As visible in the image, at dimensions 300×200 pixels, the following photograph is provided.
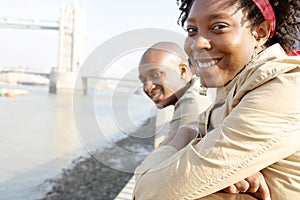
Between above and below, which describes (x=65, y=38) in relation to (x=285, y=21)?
below

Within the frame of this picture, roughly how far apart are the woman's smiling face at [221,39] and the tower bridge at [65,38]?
45227 mm

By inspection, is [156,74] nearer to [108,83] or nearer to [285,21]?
[108,83]

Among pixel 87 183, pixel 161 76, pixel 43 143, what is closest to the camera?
pixel 161 76

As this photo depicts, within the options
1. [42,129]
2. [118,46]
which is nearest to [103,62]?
[118,46]

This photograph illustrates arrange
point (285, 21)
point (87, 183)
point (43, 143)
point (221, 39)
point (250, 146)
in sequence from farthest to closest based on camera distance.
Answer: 1. point (43, 143)
2. point (87, 183)
3. point (285, 21)
4. point (221, 39)
5. point (250, 146)

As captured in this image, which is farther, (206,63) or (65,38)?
(65,38)

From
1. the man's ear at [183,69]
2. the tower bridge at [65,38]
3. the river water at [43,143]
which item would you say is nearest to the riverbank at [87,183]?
the river water at [43,143]

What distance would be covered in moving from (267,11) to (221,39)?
154mm

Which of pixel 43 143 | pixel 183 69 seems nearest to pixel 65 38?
pixel 43 143

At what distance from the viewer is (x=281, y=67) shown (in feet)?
2.42

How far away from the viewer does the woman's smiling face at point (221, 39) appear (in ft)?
2.82

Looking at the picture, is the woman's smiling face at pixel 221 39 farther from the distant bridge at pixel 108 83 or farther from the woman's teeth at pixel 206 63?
the distant bridge at pixel 108 83

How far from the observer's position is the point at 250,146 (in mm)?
733

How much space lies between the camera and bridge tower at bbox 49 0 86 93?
47500mm
